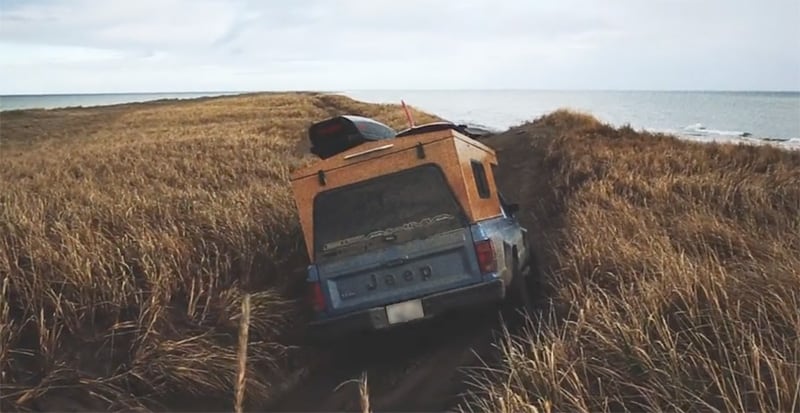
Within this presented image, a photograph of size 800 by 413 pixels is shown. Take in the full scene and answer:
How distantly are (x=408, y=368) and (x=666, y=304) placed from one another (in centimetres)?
243

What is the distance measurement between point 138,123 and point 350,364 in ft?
A: 134

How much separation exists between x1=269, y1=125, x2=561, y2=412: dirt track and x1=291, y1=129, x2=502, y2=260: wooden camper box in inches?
42.3

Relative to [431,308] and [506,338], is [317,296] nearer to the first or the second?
[431,308]

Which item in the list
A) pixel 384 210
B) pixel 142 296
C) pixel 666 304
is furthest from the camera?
pixel 384 210

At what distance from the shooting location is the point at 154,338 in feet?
17.9

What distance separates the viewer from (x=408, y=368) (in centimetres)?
640

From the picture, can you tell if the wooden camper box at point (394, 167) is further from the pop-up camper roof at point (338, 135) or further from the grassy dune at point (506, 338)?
the pop-up camper roof at point (338, 135)

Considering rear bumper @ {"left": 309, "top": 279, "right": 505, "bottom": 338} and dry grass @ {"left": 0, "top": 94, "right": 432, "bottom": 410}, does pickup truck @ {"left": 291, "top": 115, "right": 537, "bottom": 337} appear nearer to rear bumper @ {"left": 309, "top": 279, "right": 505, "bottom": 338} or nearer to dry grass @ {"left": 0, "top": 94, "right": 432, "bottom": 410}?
rear bumper @ {"left": 309, "top": 279, "right": 505, "bottom": 338}

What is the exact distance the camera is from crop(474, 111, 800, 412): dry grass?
3773 millimetres

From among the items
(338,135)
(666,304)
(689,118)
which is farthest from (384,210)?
(689,118)

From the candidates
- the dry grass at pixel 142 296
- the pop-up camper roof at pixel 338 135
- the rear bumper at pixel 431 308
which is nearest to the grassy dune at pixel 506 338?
the dry grass at pixel 142 296

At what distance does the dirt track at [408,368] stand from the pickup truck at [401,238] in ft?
1.48

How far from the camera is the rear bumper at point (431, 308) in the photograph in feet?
19.8

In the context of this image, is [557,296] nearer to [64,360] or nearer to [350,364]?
[350,364]
